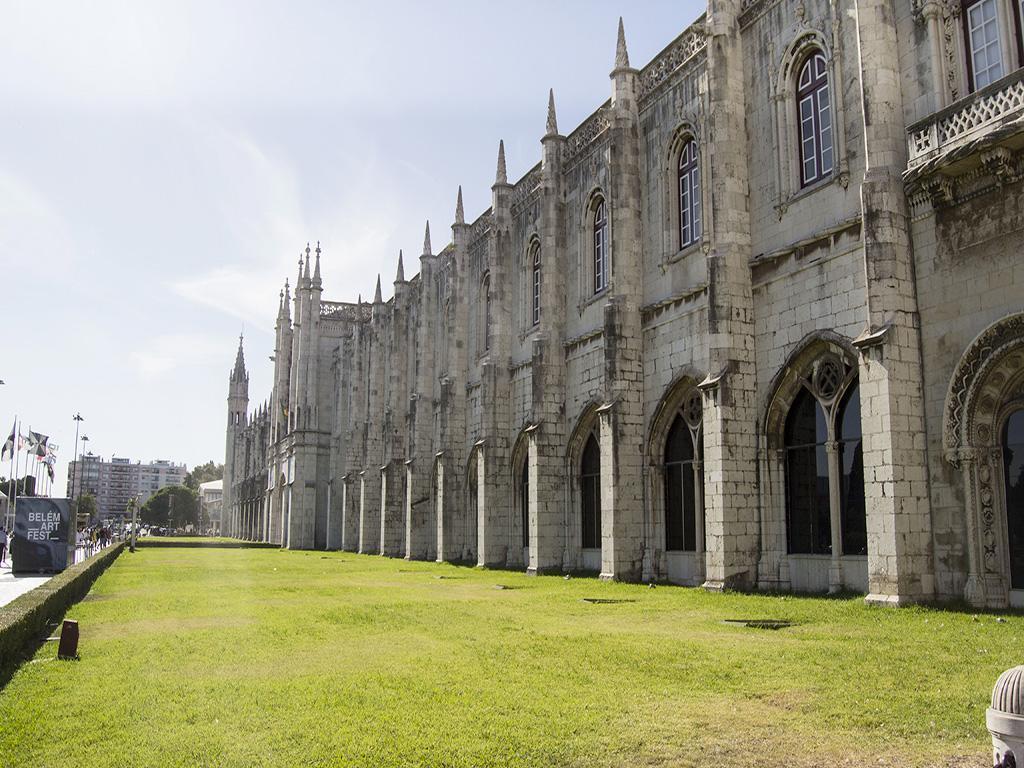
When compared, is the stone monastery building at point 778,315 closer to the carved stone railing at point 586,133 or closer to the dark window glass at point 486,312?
the carved stone railing at point 586,133

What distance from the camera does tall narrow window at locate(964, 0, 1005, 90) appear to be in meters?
14.8

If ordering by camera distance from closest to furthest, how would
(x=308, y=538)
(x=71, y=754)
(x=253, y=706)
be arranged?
(x=71, y=754), (x=253, y=706), (x=308, y=538)

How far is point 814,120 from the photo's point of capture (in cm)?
1862

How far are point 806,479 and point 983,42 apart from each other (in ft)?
28.3

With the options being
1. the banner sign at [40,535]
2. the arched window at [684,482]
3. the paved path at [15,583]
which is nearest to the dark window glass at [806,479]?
the arched window at [684,482]

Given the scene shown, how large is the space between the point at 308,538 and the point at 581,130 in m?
40.1

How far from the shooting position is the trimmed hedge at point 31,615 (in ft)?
33.1

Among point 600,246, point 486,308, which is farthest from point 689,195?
point 486,308

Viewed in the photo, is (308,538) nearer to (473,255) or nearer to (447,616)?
(473,255)

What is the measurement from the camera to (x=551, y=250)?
92.7ft

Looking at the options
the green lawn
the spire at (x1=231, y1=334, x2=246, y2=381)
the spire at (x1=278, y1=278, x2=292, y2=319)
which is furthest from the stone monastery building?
the spire at (x1=231, y1=334, x2=246, y2=381)

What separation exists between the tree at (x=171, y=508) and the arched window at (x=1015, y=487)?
6096 inches

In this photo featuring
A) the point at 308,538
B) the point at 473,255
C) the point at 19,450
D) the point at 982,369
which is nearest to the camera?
the point at 982,369

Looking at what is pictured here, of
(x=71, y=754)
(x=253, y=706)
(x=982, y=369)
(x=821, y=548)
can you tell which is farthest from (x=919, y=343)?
(x=71, y=754)
